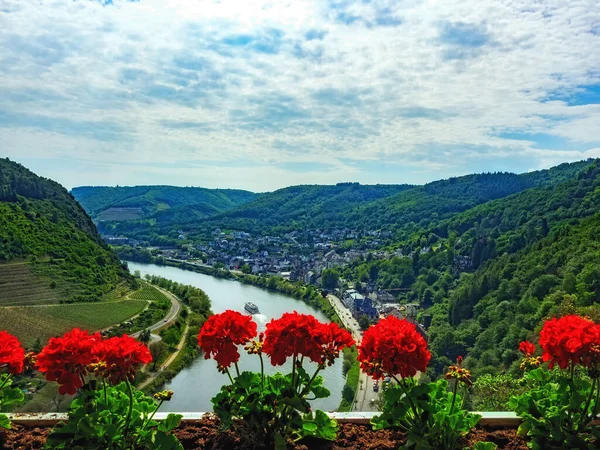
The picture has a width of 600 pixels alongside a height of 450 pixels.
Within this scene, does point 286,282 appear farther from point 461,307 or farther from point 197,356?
point 197,356

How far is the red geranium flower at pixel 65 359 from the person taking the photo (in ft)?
6.19

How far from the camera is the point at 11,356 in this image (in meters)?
2.05

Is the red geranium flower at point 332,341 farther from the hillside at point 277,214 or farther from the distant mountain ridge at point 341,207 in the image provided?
the hillside at point 277,214

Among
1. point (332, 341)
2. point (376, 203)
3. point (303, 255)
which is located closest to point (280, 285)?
point (303, 255)

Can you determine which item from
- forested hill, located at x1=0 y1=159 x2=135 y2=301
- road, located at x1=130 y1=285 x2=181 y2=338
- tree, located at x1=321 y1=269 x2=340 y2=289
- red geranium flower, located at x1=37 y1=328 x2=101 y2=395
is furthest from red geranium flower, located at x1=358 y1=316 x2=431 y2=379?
tree, located at x1=321 y1=269 x2=340 y2=289

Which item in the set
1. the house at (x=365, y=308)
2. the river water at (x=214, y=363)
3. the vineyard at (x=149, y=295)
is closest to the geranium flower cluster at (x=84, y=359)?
the river water at (x=214, y=363)

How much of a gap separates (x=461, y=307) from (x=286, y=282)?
80.7 feet

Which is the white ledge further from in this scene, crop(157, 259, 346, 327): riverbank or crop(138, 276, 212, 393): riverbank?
crop(157, 259, 346, 327): riverbank

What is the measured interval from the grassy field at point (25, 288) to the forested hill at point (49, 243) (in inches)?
2.5

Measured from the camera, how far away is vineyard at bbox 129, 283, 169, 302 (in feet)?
133

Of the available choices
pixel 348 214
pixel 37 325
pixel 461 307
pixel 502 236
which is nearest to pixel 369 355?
pixel 37 325

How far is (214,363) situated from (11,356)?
24233 mm

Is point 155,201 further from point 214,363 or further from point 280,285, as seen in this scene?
point 214,363

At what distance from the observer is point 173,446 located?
1871mm
